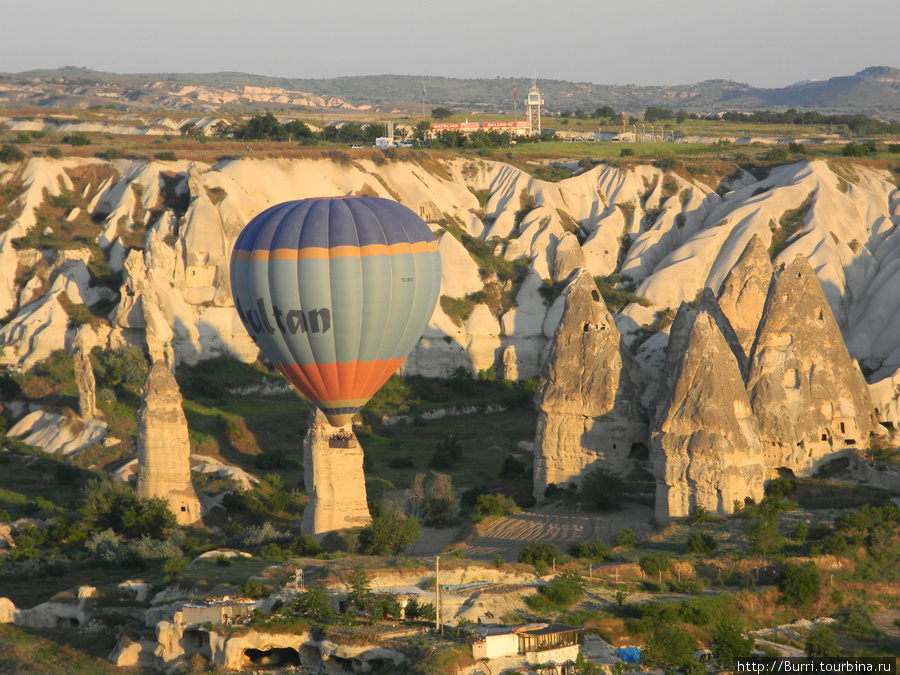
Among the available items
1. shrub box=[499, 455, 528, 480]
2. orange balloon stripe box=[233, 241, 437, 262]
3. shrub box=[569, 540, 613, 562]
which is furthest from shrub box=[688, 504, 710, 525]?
orange balloon stripe box=[233, 241, 437, 262]

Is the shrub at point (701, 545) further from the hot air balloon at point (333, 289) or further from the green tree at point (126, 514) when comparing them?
the green tree at point (126, 514)

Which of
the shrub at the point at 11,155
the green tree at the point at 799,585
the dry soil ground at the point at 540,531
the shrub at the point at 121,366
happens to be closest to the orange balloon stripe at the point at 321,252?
the dry soil ground at the point at 540,531

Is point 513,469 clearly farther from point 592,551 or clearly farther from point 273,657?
point 273,657

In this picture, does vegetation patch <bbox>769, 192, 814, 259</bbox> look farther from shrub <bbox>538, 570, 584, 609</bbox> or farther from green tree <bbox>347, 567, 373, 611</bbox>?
green tree <bbox>347, 567, 373, 611</bbox>

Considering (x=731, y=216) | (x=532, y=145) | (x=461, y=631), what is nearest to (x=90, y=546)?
(x=461, y=631)

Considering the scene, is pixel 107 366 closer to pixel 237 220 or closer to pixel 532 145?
pixel 237 220

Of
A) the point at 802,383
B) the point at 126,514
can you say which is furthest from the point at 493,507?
the point at 126,514
